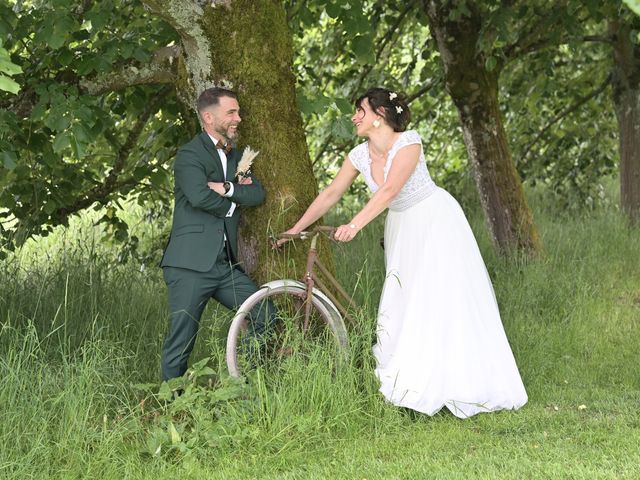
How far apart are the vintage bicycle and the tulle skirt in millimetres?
298

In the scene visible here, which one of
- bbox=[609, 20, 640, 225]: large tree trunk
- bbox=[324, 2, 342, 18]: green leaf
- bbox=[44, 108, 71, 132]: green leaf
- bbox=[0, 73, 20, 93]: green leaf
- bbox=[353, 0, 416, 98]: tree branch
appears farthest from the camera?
bbox=[609, 20, 640, 225]: large tree trunk

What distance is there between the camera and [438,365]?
18.2ft

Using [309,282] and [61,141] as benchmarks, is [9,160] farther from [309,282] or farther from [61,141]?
[309,282]

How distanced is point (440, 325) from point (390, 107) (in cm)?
126

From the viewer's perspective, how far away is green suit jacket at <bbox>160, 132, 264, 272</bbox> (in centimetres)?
524

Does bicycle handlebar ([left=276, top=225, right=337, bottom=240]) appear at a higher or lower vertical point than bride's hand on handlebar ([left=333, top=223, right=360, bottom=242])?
higher

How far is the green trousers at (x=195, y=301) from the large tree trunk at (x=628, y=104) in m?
6.14

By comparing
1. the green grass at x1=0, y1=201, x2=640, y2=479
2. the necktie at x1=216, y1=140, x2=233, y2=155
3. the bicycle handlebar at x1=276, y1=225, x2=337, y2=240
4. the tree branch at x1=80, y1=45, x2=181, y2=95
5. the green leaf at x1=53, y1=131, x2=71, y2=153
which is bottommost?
the green grass at x1=0, y1=201, x2=640, y2=479

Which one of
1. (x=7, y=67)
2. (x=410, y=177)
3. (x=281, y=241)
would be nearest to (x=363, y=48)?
(x=410, y=177)

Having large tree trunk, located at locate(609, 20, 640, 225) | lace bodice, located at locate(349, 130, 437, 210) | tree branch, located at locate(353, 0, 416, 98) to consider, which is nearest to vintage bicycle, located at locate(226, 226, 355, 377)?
lace bodice, located at locate(349, 130, 437, 210)

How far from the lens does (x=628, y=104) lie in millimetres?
10562

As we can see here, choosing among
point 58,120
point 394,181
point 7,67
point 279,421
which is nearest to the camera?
point 7,67

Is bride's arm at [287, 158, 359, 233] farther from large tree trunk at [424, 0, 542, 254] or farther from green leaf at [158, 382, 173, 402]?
large tree trunk at [424, 0, 542, 254]

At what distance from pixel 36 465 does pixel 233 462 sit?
913 millimetres
